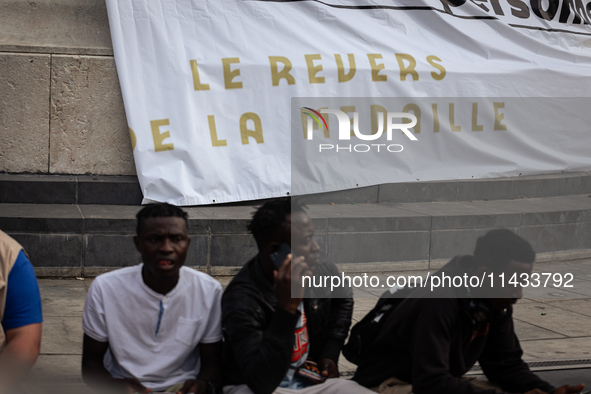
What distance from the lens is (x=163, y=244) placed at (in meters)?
2.67

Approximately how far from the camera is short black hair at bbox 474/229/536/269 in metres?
2.65

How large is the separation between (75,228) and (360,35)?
12.3 feet

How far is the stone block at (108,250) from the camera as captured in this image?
5.73m

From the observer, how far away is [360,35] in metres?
7.34

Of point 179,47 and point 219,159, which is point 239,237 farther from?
point 179,47

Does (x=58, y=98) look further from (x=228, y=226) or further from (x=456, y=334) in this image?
(x=456, y=334)

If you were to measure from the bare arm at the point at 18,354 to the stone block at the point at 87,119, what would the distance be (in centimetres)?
454

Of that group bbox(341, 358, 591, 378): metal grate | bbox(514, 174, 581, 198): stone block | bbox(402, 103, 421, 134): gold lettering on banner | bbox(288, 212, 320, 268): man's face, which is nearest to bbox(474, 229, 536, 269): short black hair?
bbox(288, 212, 320, 268): man's face

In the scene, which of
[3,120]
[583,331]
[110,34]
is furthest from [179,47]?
[583,331]

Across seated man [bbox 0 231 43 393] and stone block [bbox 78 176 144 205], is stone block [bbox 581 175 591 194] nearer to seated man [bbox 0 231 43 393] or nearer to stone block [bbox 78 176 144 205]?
stone block [bbox 78 176 144 205]

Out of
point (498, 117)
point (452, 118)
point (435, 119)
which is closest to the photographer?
point (435, 119)

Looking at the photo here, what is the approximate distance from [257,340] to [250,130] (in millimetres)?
4284

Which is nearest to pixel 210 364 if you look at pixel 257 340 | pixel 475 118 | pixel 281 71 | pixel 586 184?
pixel 257 340

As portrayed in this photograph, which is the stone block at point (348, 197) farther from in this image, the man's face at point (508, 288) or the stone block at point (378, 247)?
the man's face at point (508, 288)
